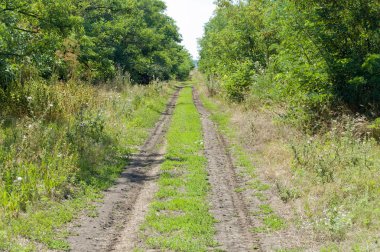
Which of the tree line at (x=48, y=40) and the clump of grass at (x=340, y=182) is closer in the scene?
the clump of grass at (x=340, y=182)

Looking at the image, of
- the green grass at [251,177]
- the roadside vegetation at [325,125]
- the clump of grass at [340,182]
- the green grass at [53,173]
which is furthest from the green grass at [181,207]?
the clump of grass at [340,182]

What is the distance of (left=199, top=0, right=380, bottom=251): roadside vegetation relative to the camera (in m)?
7.46

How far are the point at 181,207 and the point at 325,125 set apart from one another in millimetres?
Answer: 6259

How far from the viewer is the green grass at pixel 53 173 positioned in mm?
6797

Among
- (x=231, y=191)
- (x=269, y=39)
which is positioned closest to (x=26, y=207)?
(x=231, y=191)

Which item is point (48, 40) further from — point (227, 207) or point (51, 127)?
point (227, 207)

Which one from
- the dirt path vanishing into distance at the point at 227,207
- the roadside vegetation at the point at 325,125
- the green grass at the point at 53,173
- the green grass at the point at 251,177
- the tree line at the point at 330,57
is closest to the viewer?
the green grass at the point at 53,173

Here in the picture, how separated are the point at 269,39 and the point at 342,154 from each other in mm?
15115

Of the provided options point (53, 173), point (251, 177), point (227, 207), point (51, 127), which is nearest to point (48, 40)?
point (51, 127)

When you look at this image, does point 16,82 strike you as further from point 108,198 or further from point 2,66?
point 108,198

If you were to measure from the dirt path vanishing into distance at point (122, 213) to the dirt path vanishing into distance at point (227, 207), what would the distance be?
141 cm

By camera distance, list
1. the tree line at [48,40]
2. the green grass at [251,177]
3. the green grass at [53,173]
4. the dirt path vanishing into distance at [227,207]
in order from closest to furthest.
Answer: the green grass at [53,173] < the dirt path vanishing into distance at [227,207] < the green grass at [251,177] < the tree line at [48,40]

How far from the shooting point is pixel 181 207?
864 cm

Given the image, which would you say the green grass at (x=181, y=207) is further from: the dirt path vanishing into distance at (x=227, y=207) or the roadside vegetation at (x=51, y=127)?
the roadside vegetation at (x=51, y=127)
